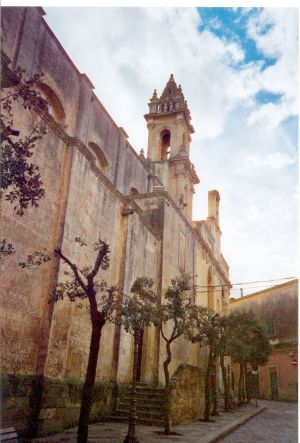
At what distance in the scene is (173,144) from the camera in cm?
2869

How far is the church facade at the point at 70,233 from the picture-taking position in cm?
935

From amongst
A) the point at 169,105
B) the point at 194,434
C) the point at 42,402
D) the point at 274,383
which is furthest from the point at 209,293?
the point at 42,402

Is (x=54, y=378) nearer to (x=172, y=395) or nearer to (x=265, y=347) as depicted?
(x=172, y=395)

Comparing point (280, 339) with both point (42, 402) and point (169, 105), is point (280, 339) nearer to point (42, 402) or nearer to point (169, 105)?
point (169, 105)

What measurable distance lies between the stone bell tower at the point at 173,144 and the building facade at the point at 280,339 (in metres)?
12.2

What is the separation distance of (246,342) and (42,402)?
1902 centimetres

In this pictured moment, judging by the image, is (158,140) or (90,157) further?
(158,140)

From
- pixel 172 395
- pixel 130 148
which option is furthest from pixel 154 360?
pixel 130 148

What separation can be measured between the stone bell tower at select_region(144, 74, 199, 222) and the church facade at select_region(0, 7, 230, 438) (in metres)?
3.71

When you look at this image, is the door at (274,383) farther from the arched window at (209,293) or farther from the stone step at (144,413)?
the stone step at (144,413)

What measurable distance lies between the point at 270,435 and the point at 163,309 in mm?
5088

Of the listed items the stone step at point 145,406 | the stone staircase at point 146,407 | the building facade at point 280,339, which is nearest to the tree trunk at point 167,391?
the stone staircase at point 146,407

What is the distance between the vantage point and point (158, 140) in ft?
95.8

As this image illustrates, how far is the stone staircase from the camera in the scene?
1250 centimetres
